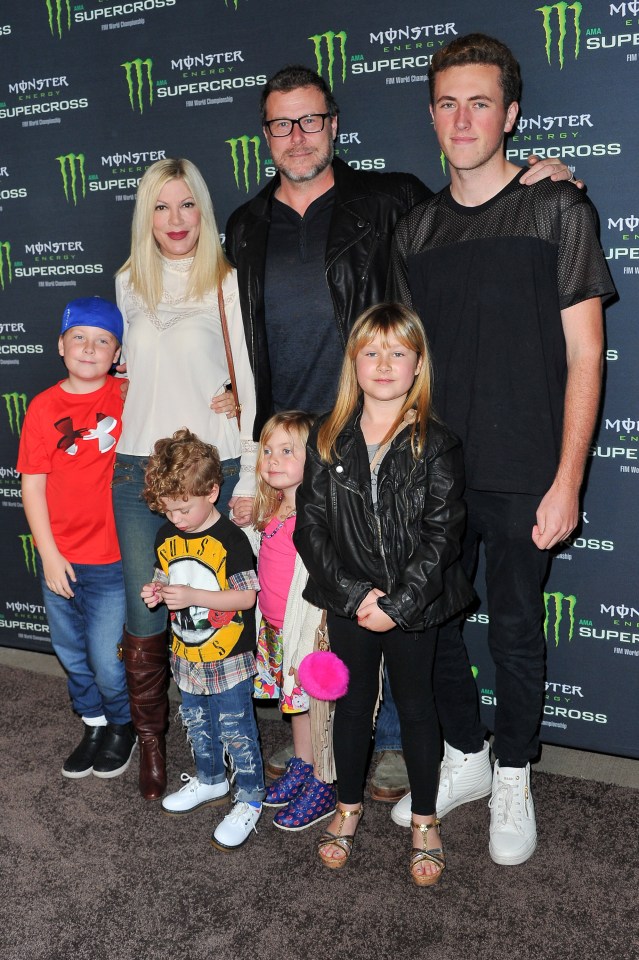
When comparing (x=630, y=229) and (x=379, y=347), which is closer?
(x=379, y=347)

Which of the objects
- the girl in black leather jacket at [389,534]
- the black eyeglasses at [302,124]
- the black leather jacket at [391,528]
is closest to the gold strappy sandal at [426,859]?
the girl in black leather jacket at [389,534]

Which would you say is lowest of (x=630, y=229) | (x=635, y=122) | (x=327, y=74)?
(x=630, y=229)

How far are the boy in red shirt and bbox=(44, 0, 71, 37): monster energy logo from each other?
1.33 meters

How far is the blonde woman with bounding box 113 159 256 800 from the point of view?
267cm

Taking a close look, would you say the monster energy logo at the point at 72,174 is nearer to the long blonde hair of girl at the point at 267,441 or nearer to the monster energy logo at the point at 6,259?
the monster energy logo at the point at 6,259

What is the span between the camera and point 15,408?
3.88 meters

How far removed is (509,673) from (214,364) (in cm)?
132

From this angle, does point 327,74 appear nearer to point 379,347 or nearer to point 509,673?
point 379,347

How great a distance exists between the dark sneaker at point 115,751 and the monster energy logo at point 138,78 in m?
2.38

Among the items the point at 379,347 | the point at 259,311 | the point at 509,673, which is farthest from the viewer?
the point at 259,311

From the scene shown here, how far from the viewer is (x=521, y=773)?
2.61 meters

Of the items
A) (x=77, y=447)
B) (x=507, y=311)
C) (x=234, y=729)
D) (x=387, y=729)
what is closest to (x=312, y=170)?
(x=507, y=311)

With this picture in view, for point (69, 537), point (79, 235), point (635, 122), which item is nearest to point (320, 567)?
point (69, 537)

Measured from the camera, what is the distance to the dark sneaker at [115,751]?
3.00m
